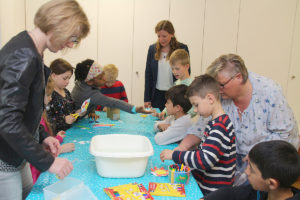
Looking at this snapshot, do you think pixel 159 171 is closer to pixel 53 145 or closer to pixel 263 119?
pixel 53 145

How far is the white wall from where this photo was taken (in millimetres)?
3986

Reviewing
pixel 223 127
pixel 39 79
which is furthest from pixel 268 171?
pixel 39 79

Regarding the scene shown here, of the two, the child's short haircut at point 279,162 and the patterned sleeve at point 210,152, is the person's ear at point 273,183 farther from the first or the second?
the patterned sleeve at point 210,152

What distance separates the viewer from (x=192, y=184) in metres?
1.26

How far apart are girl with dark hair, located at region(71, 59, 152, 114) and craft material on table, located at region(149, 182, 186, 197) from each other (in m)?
1.16

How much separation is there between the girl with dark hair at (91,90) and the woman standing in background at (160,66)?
96cm

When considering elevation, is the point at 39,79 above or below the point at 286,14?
below

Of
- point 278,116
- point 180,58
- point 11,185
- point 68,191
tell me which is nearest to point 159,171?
point 68,191

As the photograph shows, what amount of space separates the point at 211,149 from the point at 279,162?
0.34 meters

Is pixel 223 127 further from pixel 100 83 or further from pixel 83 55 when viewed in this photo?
pixel 83 55

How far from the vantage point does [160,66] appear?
334 centimetres

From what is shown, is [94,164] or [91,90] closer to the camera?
[94,164]

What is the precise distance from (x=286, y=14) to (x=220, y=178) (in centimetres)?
360

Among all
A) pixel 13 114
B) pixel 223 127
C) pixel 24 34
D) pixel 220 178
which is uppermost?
pixel 24 34
